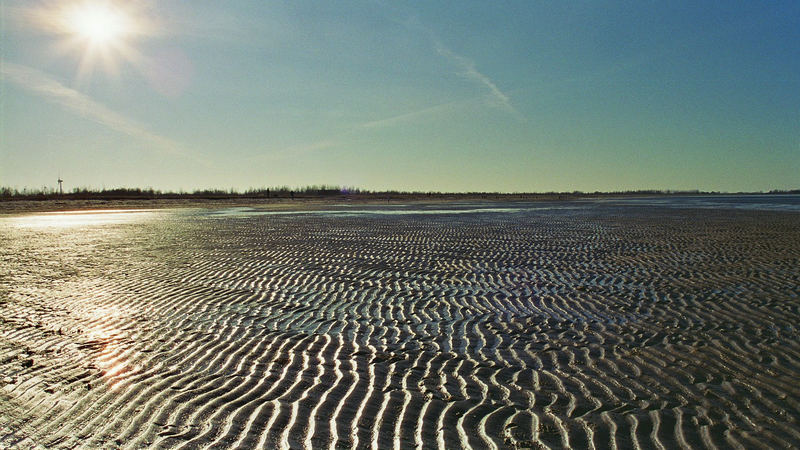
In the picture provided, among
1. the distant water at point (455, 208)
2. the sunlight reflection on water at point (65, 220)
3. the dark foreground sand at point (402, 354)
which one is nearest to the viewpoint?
the dark foreground sand at point (402, 354)

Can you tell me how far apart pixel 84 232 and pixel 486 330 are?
23.4 metres

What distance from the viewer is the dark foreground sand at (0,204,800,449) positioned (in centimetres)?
429

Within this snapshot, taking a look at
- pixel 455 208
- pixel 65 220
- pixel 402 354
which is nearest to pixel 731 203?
pixel 455 208

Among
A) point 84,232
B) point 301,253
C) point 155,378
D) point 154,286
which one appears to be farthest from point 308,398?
point 84,232

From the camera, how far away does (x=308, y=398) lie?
4898mm

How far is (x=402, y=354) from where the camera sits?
249 inches

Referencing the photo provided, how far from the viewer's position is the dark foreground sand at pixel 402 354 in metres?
4.29

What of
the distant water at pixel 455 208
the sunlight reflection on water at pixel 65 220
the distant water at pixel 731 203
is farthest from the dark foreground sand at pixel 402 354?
the distant water at pixel 731 203

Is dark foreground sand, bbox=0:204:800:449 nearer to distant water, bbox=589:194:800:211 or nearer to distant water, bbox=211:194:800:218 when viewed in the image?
distant water, bbox=211:194:800:218

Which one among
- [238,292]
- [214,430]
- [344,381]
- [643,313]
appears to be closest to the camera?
[214,430]

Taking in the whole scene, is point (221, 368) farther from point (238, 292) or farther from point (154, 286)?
point (154, 286)

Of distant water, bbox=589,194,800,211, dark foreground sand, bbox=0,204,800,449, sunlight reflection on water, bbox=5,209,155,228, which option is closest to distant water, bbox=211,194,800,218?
distant water, bbox=589,194,800,211

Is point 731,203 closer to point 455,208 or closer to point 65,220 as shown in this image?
point 455,208

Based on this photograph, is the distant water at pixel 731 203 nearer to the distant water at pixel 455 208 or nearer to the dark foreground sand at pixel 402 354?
the distant water at pixel 455 208
